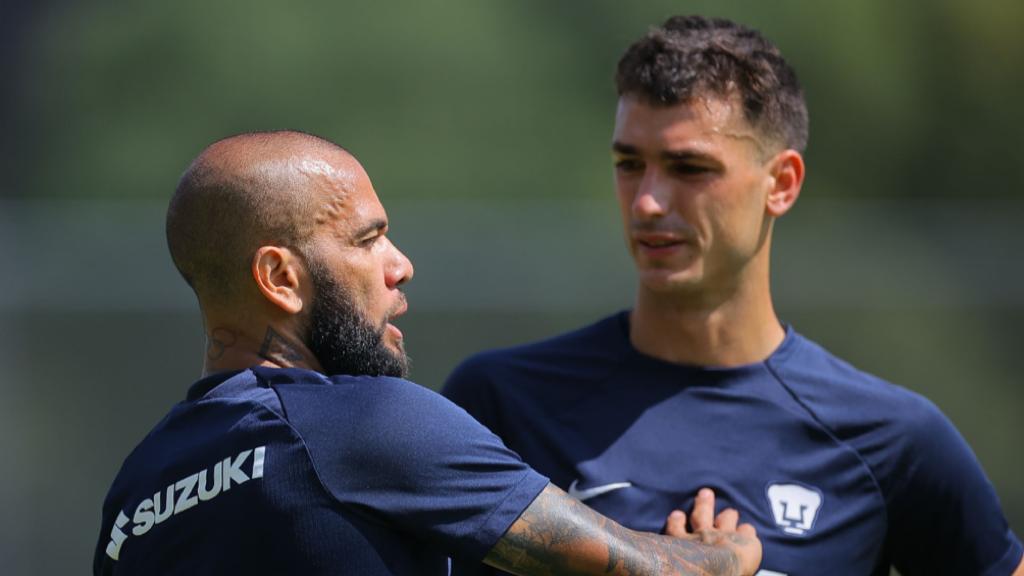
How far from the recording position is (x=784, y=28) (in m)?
13.0

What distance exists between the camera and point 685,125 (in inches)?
139

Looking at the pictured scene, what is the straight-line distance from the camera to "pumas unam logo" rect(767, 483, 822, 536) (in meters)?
3.33

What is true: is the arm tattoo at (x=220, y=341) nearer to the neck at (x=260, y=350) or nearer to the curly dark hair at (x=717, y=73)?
the neck at (x=260, y=350)

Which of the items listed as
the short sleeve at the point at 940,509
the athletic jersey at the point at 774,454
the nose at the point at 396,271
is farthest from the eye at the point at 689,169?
the nose at the point at 396,271

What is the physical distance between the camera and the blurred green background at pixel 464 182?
8234mm

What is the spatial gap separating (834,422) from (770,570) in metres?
0.40

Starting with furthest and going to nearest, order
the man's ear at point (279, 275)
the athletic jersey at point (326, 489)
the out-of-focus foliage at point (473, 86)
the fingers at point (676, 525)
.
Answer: the out-of-focus foliage at point (473, 86) → the fingers at point (676, 525) → the man's ear at point (279, 275) → the athletic jersey at point (326, 489)

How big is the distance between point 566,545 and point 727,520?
76cm

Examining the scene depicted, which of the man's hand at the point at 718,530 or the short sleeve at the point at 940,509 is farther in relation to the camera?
the short sleeve at the point at 940,509

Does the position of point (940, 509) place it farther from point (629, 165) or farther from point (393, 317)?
point (393, 317)

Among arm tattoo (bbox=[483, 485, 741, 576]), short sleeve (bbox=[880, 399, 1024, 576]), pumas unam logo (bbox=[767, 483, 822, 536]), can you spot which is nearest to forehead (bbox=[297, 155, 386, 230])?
arm tattoo (bbox=[483, 485, 741, 576])

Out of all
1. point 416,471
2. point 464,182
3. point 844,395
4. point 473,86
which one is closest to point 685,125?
point 844,395

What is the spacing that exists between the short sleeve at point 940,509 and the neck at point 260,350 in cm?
146

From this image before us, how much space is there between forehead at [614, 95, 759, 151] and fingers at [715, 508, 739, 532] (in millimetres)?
888
